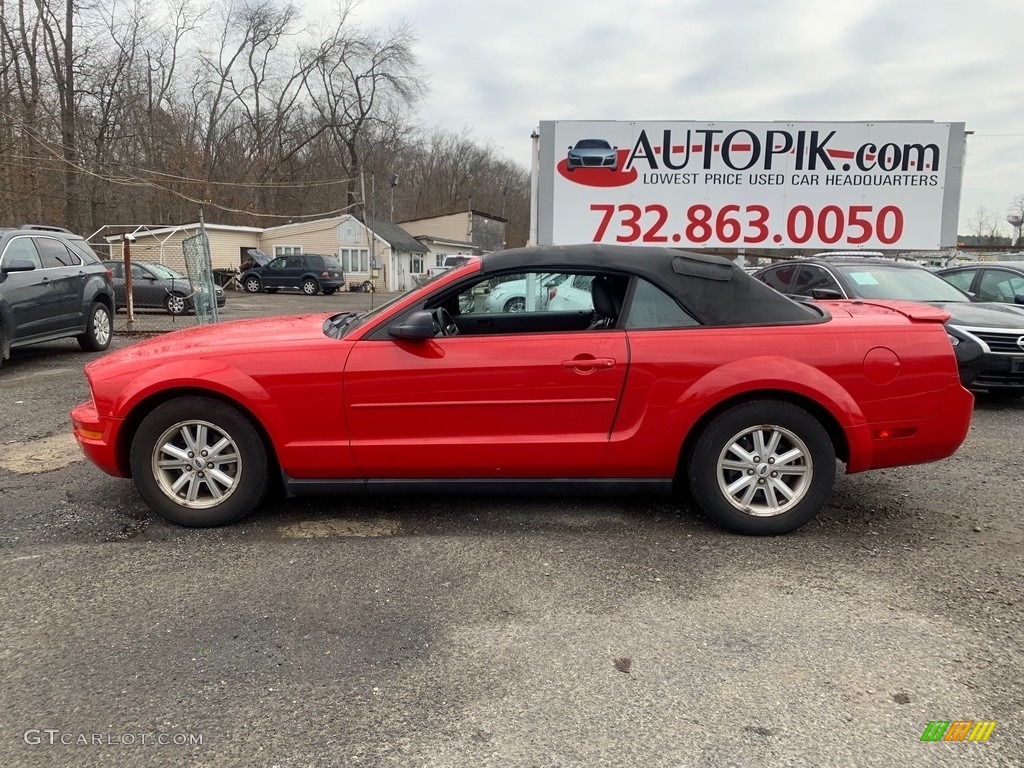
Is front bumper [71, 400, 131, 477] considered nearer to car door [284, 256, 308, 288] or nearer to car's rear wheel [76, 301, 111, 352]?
car's rear wheel [76, 301, 111, 352]

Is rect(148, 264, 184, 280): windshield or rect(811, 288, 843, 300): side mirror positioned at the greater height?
rect(148, 264, 184, 280): windshield

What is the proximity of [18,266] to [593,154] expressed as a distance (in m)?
7.59

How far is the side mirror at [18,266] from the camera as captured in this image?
8.11m

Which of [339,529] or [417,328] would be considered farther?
[339,529]

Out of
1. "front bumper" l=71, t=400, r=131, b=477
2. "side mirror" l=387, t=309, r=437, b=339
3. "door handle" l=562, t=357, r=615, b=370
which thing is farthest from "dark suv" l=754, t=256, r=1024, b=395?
"front bumper" l=71, t=400, r=131, b=477

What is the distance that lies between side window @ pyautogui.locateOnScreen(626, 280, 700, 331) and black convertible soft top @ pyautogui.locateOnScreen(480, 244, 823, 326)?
4 centimetres

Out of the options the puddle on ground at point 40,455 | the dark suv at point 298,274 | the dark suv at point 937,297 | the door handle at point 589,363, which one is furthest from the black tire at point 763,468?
the dark suv at point 298,274

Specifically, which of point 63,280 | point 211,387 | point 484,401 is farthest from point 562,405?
point 63,280

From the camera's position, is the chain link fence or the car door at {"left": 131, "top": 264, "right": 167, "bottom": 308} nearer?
the chain link fence

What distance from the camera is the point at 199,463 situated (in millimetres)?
3619

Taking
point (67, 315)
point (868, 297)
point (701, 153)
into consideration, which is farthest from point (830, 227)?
point (67, 315)

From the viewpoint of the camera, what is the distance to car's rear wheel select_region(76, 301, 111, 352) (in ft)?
32.0

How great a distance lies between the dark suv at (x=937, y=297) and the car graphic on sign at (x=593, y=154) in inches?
112

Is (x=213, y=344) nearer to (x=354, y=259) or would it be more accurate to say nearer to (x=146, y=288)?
(x=146, y=288)
